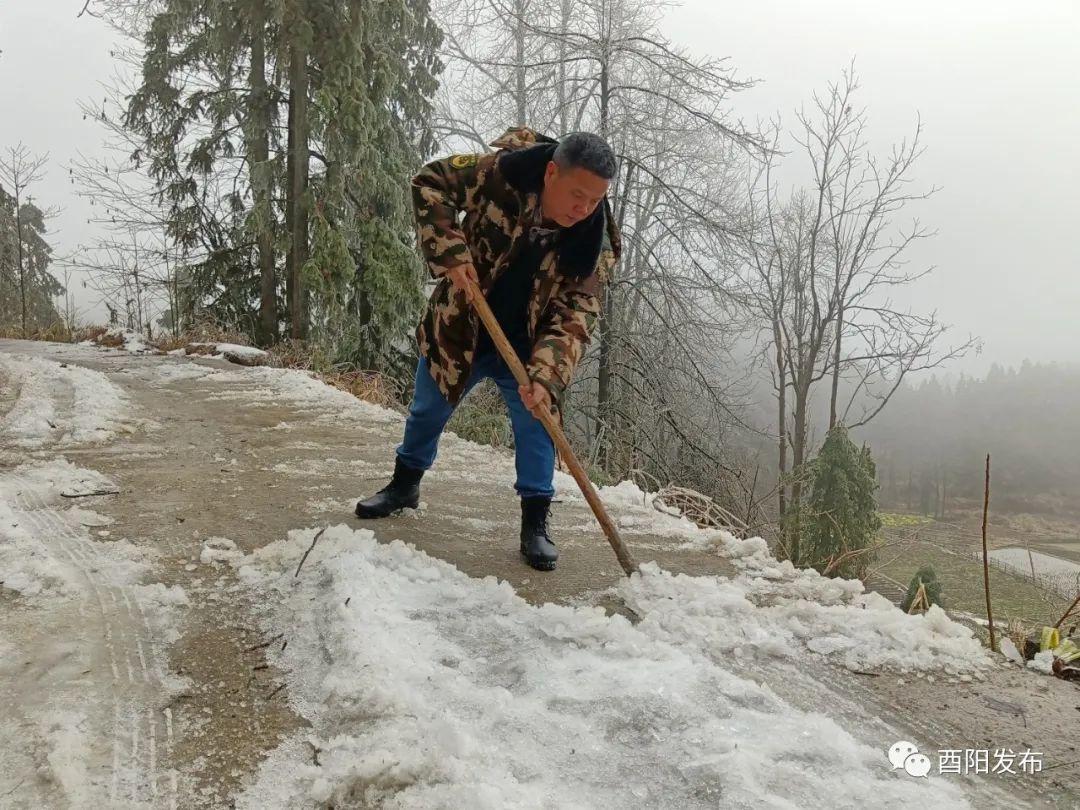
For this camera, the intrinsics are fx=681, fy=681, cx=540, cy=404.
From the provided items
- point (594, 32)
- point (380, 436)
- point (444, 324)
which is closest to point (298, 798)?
point (444, 324)

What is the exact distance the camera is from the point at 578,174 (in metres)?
2.22

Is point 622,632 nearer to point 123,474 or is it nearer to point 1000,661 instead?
point 1000,661

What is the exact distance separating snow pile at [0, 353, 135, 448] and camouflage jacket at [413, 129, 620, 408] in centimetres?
264

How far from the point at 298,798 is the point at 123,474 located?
2651mm

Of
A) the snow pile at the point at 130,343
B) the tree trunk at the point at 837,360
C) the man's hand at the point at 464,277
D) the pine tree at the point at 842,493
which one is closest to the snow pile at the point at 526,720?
the man's hand at the point at 464,277

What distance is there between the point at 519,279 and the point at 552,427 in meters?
0.62

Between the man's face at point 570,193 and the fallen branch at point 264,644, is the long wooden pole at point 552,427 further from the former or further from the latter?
the fallen branch at point 264,644

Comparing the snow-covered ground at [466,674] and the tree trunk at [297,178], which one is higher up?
the tree trunk at [297,178]

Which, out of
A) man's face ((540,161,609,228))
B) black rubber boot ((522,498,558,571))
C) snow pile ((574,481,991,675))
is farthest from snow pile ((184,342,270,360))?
snow pile ((574,481,991,675))

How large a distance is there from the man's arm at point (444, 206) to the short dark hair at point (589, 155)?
0.50 metres

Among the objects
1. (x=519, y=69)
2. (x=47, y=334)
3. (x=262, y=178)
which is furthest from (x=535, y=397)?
(x=47, y=334)

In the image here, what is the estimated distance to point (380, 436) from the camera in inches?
183

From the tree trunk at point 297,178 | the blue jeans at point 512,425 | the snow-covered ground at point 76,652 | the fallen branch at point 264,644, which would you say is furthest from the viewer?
the tree trunk at point 297,178

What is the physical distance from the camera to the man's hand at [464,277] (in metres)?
2.49
